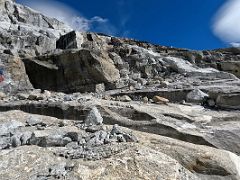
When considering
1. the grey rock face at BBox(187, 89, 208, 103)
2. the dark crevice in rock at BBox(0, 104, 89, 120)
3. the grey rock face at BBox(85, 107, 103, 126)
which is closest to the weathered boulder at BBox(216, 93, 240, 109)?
the grey rock face at BBox(187, 89, 208, 103)

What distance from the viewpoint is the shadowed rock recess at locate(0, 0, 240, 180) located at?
21.2ft

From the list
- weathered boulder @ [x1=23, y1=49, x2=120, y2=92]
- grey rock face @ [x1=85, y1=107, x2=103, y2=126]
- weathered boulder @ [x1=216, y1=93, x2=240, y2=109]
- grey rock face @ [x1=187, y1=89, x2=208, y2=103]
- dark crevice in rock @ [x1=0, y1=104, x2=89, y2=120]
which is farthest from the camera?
weathered boulder @ [x1=23, y1=49, x2=120, y2=92]

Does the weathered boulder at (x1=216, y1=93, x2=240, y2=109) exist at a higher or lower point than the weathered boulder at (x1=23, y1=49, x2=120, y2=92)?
lower

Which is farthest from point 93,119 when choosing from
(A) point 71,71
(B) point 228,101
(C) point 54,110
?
(A) point 71,71

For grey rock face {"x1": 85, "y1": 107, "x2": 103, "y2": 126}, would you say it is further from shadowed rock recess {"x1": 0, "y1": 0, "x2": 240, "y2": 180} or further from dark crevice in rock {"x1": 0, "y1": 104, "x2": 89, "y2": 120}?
dark crevice in rock {"x1": 0, "y1": 104, "x2": 89, "y2": 120}

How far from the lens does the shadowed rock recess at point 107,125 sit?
6469 mm

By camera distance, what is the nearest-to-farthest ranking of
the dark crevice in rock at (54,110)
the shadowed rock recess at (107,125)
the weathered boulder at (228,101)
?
the shadowed rock recess at (107,125)
the dark crevice in rock at (54,110)
the weathered boulder at (228,101)

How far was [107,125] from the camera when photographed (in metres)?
8.94

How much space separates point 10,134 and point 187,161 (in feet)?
13.9

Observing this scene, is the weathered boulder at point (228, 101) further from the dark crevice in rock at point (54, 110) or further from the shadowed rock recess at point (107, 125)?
the dark crevice in rock at point (54, 110)

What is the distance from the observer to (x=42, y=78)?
22000 mm

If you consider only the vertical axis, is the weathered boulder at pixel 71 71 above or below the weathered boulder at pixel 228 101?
above

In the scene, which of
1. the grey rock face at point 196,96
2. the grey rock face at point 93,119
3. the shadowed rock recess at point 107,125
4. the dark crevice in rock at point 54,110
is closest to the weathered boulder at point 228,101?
the shadowed rock recess at point 107,125

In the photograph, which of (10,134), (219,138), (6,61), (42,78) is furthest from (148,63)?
(10,134)
